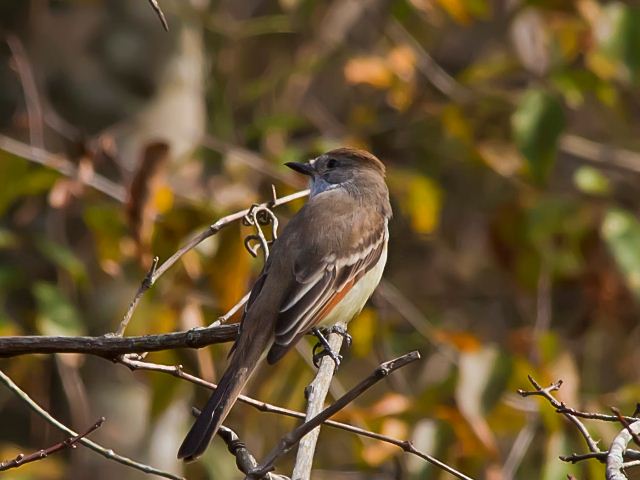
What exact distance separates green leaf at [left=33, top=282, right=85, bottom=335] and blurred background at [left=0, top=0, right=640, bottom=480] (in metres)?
0.01

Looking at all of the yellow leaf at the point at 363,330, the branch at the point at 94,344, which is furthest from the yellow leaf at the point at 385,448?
the branch at the point at 94,344

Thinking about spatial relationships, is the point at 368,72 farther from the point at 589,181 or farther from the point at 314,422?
the point at 314,422

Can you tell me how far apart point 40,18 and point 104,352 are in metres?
4.43

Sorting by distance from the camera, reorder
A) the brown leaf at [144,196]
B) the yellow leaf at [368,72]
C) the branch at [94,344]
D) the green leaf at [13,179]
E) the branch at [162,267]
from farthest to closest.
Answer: the yellow leaf at [368,72] → the green leaf at [13,179] → the brown leaf at [144,196] → the branch at [162,267] → the branch at [94,344]

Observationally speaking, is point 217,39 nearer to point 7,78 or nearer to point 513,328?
point 7,78

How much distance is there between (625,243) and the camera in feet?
19.0

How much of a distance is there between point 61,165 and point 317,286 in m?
1.71

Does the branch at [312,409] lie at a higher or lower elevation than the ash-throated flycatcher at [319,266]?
lower

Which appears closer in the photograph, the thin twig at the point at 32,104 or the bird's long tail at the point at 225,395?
the bird's long tail at the point at 225,395

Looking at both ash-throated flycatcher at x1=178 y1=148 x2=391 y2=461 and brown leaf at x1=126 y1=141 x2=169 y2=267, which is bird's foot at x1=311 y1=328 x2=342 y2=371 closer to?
ash-throated flycatcher at x1=178 y1=148 x2=391 y2=461

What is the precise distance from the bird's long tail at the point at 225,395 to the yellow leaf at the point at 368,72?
3.04m

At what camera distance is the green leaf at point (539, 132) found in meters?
5.93

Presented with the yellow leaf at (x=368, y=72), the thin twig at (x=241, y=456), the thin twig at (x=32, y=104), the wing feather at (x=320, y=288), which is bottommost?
the thin twig at (x=241, y=456)

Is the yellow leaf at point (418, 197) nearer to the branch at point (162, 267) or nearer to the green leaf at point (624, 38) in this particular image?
the green leaf at point (624, 38)
